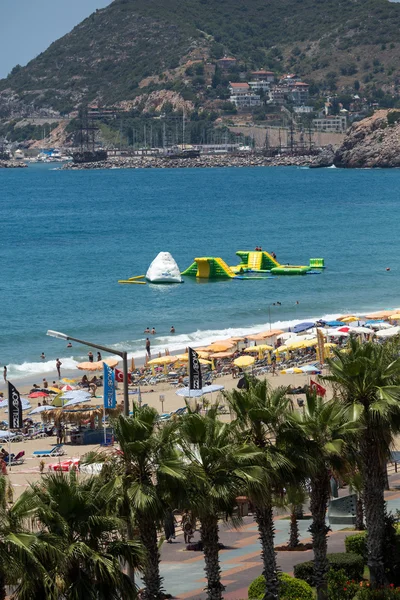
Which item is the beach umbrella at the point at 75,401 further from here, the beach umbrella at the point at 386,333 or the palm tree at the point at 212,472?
the palm tree at the point at 212,472

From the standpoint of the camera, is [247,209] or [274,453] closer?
[274,453]

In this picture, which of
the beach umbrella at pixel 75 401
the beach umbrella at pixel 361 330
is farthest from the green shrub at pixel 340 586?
the beach umbrella at pixel 361 330

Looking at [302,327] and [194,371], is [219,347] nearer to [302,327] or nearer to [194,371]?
[302,327]

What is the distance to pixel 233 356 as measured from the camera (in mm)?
45875

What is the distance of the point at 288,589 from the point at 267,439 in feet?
7.80

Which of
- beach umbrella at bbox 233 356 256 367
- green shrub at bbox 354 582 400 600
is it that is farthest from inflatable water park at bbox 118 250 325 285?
green shrub at bbox 354 582 400 600

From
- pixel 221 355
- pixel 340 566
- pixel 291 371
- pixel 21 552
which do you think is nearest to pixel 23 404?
pixel 221 355

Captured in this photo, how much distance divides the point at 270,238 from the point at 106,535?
87982 millimetres

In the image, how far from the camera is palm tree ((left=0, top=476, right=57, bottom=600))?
1510 cm

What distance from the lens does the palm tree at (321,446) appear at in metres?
18.4

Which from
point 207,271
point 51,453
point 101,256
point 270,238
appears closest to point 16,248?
point 101,256

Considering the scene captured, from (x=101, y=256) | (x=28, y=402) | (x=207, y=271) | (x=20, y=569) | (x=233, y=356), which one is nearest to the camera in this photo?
(x=20, y=569)

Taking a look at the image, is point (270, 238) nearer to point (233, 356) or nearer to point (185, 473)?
point (233, 356)

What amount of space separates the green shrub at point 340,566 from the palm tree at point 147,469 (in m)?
3.32
